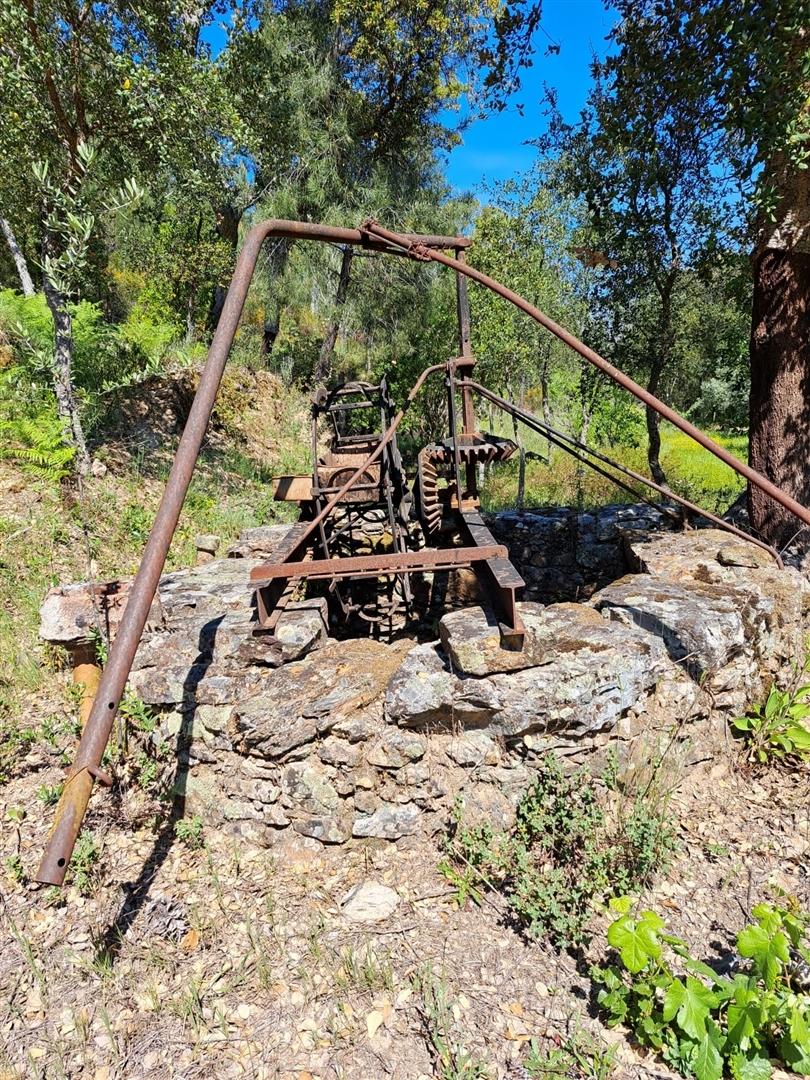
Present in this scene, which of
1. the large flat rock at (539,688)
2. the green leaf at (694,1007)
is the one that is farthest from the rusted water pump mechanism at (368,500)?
the green leaf at (694,1007)

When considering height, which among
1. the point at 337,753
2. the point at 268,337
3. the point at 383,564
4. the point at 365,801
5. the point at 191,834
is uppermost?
the point at 268,337

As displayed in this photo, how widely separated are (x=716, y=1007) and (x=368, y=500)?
3.72 m

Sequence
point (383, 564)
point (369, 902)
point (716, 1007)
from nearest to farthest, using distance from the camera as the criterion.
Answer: point (716, 1007) → point (369, 902) → point (383, 564)

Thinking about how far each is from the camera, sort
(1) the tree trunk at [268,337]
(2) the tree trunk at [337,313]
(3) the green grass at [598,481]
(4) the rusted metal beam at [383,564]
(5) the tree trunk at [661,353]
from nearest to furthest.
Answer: (4) the rusted metal beam at [383,564] → (5) the tree trunk at [661,353] → (3) the green grass at [598,481] → (2) the tree trunk at [337,313] → (1) the tree trunk at [268,337]

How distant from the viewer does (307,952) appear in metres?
2.48

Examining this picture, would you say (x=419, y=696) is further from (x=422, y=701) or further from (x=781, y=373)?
(x=781, y=373)

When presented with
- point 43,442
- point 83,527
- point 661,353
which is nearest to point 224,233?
point 43,442

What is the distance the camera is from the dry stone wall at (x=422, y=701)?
9.77ft

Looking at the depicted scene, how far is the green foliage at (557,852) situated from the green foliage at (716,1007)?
38 cm

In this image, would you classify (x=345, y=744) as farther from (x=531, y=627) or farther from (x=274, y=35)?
(x=274, y=35)

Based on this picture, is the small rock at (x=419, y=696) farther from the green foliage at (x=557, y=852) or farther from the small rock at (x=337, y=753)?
the green foliage at (x=557, y=852)

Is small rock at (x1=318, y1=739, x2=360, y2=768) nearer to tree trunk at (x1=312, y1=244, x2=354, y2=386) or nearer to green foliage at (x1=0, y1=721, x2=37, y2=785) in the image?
green foliage at (x1=0, y1=721, x2=37, y2=785)

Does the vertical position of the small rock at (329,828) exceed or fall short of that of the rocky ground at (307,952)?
it exceeds it

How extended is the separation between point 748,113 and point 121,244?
47.8 ft
